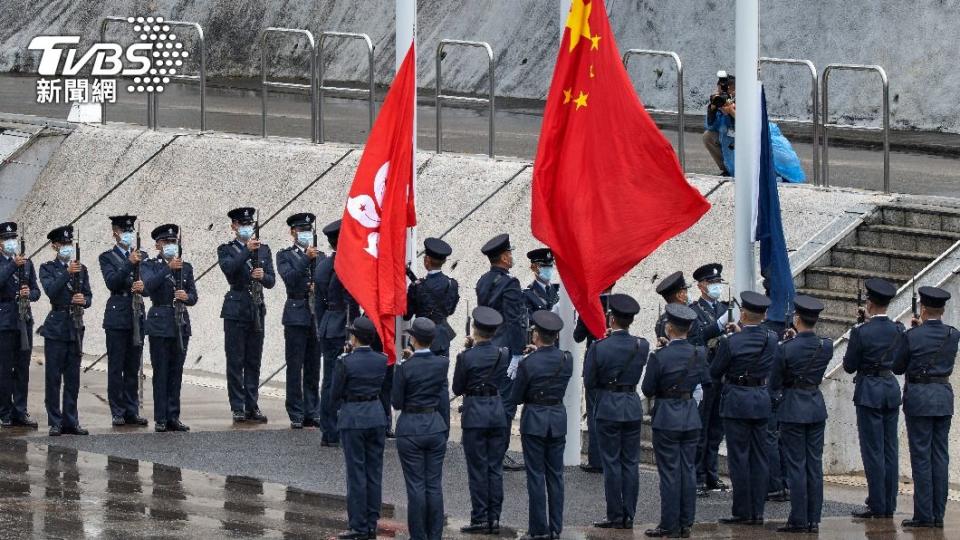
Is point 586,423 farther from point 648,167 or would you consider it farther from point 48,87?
point 48,87

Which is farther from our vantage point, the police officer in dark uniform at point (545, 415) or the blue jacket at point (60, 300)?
the blue jacket at point (60, 300)

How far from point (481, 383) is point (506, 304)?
7.50ft

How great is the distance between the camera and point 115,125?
24141 millimetres

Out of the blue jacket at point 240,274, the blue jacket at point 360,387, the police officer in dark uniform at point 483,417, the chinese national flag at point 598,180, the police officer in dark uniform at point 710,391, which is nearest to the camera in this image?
the blue jacket at point 360,387

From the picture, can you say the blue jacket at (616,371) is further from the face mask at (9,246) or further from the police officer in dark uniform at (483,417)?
the face mask at (9,246)

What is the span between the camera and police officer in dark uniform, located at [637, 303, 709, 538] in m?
13.9

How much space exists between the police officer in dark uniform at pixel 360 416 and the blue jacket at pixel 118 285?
434cm

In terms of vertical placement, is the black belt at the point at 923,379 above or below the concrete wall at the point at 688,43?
below

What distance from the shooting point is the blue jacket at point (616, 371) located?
1400 cm

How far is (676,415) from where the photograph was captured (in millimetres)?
13984

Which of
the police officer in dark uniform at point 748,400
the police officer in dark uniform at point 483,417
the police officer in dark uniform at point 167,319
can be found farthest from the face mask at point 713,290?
the police officer in dark uniform at point 167,319

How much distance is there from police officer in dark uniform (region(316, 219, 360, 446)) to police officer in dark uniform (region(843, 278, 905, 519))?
408 cm

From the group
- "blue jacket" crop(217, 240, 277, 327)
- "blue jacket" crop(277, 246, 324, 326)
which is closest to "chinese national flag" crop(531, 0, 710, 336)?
"blue jacket" crop(277, 246, 324, 326)

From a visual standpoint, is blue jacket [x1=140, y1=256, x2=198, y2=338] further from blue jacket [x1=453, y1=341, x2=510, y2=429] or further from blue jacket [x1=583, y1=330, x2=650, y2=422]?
blue jacket [x1=583, y1=330, x2=650, y2=422]
